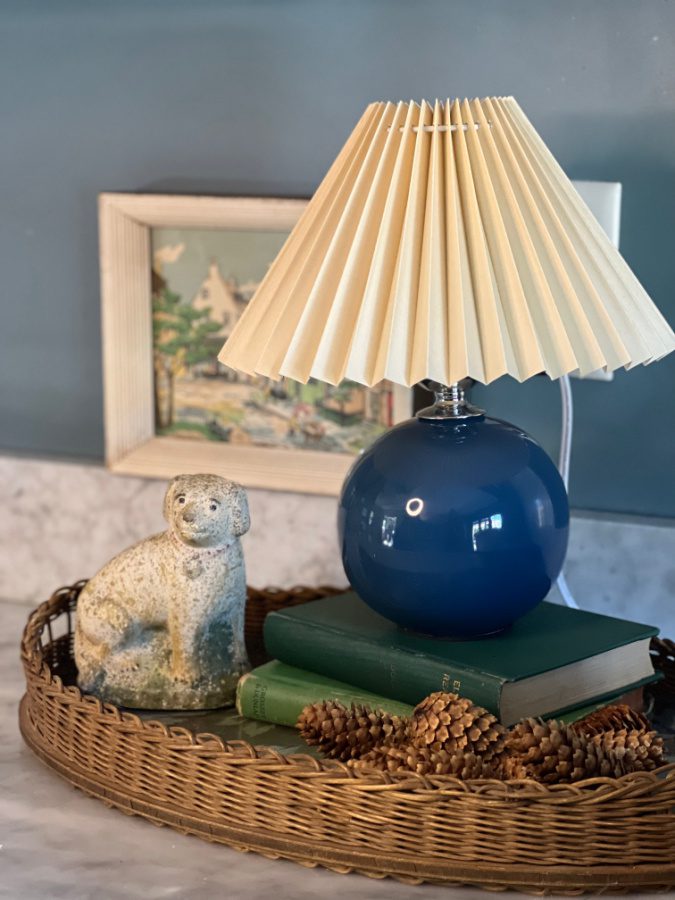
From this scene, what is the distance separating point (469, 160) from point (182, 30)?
19.2 inches

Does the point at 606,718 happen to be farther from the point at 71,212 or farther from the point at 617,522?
the point at 71,212

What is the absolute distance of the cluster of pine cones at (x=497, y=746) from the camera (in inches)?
29.1

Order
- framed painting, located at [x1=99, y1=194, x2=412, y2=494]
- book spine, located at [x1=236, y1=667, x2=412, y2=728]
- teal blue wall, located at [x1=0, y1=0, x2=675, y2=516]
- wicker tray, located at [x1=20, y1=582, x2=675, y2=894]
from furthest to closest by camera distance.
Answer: framed painting, located at [x1=99, y1=194, x2=412, y2=494], teal blue wall, located at [x1=0, y1=0, x2=675, y2=516], book spine, located at [x1=236, y1=667, x2=412, y2=728], wicker tray, located at [x1=20, y1=582, x2=675, y2=894]

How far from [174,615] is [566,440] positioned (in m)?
0.36

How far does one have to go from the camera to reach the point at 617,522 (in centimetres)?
105

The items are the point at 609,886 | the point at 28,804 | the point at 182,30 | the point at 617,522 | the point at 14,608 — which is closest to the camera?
the point at 609,886

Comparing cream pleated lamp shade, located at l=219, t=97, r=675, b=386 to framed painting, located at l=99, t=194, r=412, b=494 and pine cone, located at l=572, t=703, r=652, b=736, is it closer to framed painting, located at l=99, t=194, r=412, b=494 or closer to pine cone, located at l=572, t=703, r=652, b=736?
pine cone, located at l=572, t=703, r=652, b=736

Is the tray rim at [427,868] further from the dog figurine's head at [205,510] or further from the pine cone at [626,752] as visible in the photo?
the dog figurine's head at [205,510]

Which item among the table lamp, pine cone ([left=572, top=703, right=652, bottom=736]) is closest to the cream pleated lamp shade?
the table lamp

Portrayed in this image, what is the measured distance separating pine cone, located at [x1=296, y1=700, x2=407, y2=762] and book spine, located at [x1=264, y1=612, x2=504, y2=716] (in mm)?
25

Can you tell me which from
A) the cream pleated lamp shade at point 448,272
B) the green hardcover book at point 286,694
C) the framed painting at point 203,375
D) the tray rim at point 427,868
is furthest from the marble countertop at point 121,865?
the framed painting at point 203,375

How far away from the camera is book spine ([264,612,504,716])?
793 millimetres

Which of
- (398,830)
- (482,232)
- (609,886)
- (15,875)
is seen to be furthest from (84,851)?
(482,232)

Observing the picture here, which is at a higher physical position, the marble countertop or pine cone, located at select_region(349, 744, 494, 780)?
pine cone, located at select_region(349, 744, 494, 780)
